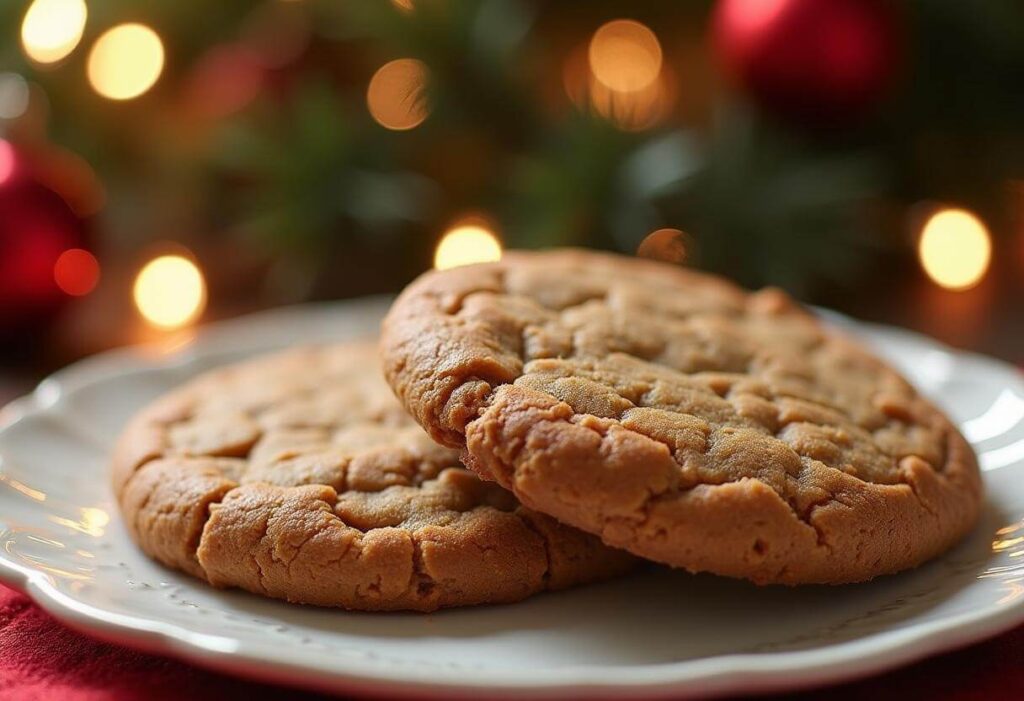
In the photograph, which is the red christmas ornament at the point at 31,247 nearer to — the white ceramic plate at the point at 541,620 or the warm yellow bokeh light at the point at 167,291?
the warm yellow bokeh light at the point at 167,291

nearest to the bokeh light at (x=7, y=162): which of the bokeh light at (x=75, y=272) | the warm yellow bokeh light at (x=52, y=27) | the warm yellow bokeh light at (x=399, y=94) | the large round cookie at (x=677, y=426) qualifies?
the bokeh light at (x=75, y=272)

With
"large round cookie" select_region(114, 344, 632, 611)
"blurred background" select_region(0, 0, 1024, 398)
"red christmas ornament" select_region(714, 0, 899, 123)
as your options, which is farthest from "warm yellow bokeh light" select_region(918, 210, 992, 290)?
"large round cookie" select_region(114, 344, 632, 611)

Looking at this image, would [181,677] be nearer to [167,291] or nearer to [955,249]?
[167,291]

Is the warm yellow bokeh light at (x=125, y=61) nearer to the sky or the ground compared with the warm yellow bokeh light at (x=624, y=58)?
nearer to the sky

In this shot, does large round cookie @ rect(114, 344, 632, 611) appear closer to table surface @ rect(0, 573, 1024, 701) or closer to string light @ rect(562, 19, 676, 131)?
table surface @ rect(0, 573, 1024, 701)

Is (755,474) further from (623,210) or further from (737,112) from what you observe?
(737,112)

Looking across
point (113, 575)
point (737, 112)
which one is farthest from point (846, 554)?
point (737, 112)
